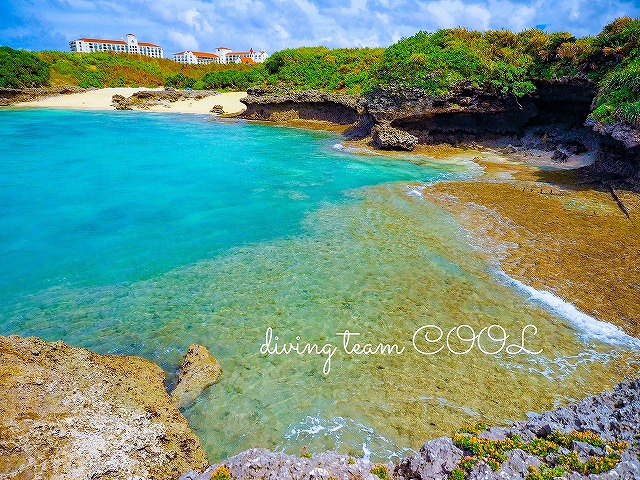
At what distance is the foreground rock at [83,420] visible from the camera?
204 inches

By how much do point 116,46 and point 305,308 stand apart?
18421 cm

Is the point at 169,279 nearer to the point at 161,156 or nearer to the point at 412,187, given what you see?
the point at 412,187

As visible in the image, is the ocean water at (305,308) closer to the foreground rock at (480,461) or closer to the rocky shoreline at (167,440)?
the rocky shoreline at (167,440)

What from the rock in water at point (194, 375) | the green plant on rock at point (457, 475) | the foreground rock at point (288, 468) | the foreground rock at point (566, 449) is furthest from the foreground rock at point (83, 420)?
the green plant on rock at point (457, 475)

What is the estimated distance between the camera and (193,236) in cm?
1477

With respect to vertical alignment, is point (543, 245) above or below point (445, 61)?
below

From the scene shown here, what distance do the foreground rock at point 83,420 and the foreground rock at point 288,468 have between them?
0.91 metres

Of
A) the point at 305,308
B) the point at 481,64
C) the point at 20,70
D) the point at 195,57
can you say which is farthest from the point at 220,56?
the point at 305,308

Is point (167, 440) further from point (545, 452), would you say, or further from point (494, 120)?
point (494, 120)

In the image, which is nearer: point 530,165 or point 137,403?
point 137,403

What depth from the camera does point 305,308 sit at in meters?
9.99

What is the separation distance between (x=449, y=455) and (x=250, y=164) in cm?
2369

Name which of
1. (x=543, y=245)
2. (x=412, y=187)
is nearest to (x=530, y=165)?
(x=412, y=187)

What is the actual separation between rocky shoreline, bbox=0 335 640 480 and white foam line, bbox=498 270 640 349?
267 cm
